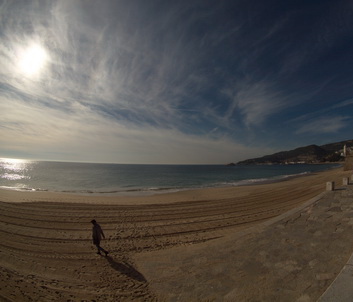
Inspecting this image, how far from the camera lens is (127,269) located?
18.0 ft

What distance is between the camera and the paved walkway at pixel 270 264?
3523 mm

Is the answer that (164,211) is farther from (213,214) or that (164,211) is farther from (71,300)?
(71,300)

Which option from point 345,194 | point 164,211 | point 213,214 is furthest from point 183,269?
point 345,194

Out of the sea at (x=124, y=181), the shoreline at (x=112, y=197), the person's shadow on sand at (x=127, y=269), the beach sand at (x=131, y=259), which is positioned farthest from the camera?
the sea at (x=124, y=181)

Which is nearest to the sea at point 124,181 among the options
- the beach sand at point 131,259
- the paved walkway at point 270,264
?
the beach sand at point 131,259

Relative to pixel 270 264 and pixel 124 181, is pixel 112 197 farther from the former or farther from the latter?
pixel 124 181

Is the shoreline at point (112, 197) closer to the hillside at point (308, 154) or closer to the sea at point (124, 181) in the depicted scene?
the sea at point (124, 181)

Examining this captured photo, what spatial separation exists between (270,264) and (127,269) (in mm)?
4118

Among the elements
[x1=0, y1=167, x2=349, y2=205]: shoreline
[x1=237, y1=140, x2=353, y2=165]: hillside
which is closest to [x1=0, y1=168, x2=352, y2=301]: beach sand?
[x1=0, y1=167, x2=349, y2=205]: shoreline

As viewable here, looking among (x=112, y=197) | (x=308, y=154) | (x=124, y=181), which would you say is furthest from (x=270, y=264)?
(x=308, y=154)

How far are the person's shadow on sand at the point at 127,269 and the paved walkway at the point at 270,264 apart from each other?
0.19m

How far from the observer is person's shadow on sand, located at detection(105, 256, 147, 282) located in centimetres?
497

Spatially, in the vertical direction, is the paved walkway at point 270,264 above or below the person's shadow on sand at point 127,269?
above

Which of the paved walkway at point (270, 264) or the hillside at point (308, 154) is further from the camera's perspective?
the hillside at point (308, 154)
